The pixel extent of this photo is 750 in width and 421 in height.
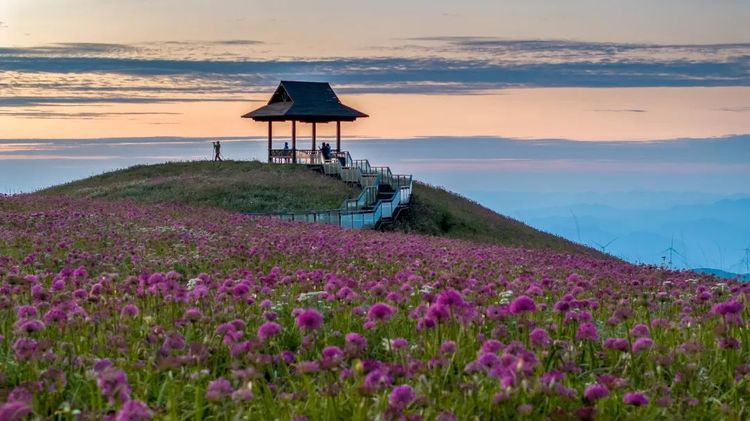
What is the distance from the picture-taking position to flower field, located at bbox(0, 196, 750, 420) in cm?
460

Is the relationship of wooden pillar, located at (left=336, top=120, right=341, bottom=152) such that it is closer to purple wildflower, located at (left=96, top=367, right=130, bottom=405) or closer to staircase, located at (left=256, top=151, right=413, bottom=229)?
staircase, located at (left=256, top=151, right=413, bottom=229)

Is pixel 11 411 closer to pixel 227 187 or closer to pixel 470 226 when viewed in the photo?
pixel 227 187

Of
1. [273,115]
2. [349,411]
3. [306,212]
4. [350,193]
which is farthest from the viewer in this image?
[273,115]

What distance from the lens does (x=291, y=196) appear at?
43125 millimetres

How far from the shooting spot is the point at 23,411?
3514 millimetres

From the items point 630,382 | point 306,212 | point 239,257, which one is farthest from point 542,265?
point 306,212

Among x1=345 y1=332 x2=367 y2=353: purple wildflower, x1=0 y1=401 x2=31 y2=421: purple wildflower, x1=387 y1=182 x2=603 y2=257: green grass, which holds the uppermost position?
x1=0 y1=401 x2=31 y2=421: purple wildflower

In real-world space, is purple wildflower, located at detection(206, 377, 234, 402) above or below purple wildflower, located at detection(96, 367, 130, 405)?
below

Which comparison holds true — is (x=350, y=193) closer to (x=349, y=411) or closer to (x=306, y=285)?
(x=306, y=285)

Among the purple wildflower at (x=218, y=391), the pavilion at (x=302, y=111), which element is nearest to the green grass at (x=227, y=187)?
the pavilion at (x=302, y=111)

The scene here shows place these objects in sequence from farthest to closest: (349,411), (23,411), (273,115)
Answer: (273,115), (349,411), (23,411)

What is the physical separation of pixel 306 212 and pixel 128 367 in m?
30.2

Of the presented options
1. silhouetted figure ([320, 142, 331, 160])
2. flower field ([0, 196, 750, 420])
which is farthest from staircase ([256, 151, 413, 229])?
flower field ([0, 196, 750, 420])

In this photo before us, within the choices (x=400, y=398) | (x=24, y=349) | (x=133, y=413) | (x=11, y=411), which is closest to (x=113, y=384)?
(x=133, y=413)
